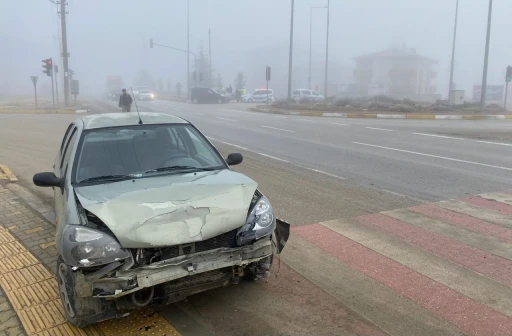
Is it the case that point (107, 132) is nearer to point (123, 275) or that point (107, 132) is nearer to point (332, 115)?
point (123, 275)

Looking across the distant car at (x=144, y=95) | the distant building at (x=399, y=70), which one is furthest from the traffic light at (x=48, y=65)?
the distant building at (x=399, y=70)

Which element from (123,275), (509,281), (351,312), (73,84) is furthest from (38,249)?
(73,84)

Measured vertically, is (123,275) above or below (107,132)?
below

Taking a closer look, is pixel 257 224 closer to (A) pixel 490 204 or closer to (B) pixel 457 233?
(B) pixel 457 233

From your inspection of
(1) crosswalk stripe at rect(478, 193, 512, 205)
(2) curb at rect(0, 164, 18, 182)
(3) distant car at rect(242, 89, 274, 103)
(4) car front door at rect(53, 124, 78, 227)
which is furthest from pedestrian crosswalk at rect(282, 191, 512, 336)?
(3) distant car at rect(242, 89, 274, 103)

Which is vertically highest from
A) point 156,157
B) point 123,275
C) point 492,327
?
point 156,157

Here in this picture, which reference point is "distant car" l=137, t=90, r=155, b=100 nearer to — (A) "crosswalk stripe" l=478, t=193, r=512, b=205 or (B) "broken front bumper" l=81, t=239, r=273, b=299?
(A) "crosswalk stripe" l=478, t=193, r=512, b=205

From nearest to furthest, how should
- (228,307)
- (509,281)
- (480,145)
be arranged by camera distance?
(228,307) < (509,281) < (480,145)

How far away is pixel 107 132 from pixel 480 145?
11934 mm

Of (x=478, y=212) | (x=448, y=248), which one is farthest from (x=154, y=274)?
(x=478, y=212)

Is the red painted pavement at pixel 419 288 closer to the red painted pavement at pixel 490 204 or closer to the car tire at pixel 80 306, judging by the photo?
the car tire at pixel 80 306

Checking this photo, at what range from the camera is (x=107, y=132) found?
174 inches

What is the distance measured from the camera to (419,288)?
4.00 m

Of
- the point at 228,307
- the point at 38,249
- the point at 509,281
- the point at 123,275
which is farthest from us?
the point at 38,249
